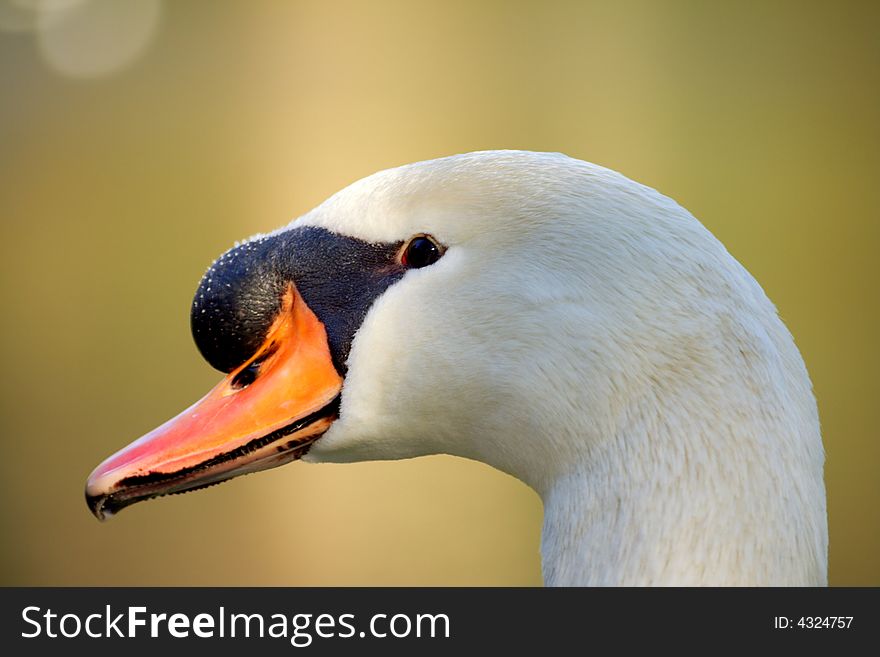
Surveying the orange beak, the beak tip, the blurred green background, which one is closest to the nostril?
the orange beak

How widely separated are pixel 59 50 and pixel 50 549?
194 cm

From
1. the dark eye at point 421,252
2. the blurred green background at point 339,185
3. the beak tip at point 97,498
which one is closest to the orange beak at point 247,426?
the beak tip at point 97,498

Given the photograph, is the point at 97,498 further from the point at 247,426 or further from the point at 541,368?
the point at 541,368

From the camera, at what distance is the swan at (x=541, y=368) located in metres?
0.66

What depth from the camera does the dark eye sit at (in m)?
0.80

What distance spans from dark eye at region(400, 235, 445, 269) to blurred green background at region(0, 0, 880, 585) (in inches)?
96.9

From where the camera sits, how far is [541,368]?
737 millimetres

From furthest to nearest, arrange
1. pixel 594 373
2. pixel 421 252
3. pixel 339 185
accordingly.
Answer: pixel 339 185
pixel 421 252
pixel 594 373

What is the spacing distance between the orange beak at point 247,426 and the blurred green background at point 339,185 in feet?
7.87

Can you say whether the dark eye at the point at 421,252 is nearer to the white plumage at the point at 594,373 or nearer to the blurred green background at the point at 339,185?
the white plumage at the point at 594,373

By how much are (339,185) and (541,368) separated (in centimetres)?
261

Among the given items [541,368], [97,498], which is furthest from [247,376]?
A: [541,368]

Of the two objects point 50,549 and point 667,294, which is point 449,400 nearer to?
point 667,294

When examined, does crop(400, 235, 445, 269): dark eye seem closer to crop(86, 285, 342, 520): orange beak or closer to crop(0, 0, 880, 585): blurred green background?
crop(86, 285, 342, 520): orange beak
